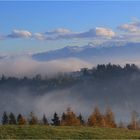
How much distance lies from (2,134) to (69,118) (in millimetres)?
69297

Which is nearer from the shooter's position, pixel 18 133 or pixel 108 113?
pixel 18 133

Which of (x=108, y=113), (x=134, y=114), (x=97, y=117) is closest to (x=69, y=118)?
(x=97, y=117)

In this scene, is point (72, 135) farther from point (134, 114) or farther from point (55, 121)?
point (134, 114)

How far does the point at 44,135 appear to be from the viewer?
58.8 meters

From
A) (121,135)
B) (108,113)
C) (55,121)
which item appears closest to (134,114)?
(108,113)

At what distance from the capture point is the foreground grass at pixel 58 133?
58.2 m

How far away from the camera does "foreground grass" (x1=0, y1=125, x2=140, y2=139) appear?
58.2 meters

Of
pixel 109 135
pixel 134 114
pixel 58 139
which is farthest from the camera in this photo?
pixel 134 114

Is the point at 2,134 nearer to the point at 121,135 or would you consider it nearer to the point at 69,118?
the point at 121,135

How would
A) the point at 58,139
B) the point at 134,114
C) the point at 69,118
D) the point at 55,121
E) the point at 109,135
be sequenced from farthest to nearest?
the point at 134,114 < the point at 55,121 < the point at 69,118 < the point at 109,135 < the point at 58,139

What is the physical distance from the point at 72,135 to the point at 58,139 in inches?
134

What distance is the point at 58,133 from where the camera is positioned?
5975 centimetres

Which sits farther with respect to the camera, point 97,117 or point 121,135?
point 97,117

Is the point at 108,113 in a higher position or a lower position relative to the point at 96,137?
higher
